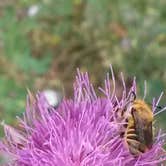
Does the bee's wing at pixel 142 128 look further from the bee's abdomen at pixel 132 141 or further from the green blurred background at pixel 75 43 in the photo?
the green blurred background at pixel 75 43

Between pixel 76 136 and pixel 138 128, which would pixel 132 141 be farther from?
pixel 76 136

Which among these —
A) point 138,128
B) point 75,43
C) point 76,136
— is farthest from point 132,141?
point 75,43

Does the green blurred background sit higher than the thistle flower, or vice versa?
the green blurred background

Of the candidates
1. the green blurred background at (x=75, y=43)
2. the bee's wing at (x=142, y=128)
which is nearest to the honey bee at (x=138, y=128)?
the bee's wing at (x=142, y=128)

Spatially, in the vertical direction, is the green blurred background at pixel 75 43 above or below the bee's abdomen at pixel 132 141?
above

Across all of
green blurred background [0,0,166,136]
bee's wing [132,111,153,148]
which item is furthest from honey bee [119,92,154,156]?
green blurred background [0,0,166,136]

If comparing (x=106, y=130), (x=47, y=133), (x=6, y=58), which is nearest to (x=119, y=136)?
(x=106, y=130)

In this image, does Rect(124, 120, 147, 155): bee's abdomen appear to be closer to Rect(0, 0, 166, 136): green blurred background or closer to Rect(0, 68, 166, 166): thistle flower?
Rect(0, 68, 166, 166): thistle flower
